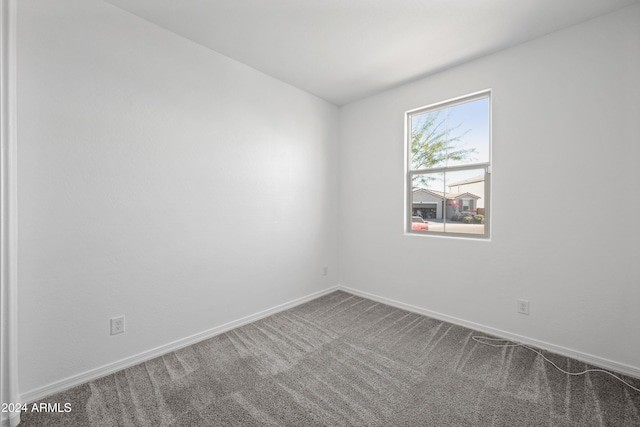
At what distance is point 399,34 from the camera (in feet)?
7.37

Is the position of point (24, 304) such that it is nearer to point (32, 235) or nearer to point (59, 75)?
point (32, 235)

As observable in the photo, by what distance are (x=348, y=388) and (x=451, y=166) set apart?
236cm

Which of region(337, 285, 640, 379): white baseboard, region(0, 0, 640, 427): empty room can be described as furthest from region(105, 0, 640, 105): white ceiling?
region(337, 285, 640, 379): white baseboard

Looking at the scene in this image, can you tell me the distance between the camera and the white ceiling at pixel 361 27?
1.94 meters

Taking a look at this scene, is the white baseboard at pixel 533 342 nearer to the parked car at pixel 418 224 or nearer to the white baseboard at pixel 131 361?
the parked car at pixel 418 224

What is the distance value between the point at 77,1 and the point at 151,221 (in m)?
1.57

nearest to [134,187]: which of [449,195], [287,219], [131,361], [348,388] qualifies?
[131,361]

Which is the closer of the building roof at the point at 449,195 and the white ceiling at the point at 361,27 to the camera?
the white ceiling at the point at 361,27

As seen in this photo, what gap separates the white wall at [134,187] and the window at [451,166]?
1555 millimetres

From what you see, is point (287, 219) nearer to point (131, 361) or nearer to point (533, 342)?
point (131, 361)

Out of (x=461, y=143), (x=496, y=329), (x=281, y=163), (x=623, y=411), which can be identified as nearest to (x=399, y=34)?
(x=461, y=143)

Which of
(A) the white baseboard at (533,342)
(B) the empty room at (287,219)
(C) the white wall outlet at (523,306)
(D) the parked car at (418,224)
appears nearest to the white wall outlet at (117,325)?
(B) the empty room at (287,219)

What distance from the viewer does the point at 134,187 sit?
2066mm

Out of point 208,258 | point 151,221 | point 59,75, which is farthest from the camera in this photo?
point 208,258
